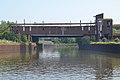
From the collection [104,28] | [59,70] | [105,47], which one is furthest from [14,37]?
[59,70]

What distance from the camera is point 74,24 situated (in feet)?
442

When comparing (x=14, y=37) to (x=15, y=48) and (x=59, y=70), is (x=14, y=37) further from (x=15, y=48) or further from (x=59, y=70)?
(x=59, y=70)

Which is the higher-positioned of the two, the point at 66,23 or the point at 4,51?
the point at 66,23

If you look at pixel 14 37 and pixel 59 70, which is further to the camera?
Result: pixel 14 37

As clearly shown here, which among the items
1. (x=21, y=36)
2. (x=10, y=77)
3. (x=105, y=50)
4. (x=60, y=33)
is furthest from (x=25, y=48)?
(x=10, y=77)

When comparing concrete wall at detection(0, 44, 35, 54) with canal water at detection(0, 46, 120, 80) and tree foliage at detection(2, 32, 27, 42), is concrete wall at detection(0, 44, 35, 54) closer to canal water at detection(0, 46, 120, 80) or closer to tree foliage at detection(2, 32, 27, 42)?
tree foliage at detection(2, 32, 27, 42)

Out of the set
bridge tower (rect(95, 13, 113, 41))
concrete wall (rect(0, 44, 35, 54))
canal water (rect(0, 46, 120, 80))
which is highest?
bridge tower (rect(95, 13, 113, 41))

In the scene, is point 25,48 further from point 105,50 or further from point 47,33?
point 105,50

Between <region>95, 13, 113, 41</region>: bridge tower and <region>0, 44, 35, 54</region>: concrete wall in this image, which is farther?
<region>95, 13, 113, 41</region>: bridge tower

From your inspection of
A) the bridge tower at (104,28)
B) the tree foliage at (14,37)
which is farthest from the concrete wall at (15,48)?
the bridge tower at (104,28)

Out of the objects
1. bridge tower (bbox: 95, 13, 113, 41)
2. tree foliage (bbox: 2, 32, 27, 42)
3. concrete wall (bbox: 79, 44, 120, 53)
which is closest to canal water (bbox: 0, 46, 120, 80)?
concrete wall (bbox: 79, 44, 120, 53)

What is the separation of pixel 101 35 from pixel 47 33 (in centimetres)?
2251

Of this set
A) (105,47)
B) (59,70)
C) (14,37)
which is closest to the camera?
(59,70)

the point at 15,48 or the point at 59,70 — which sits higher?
the point at 59,70
